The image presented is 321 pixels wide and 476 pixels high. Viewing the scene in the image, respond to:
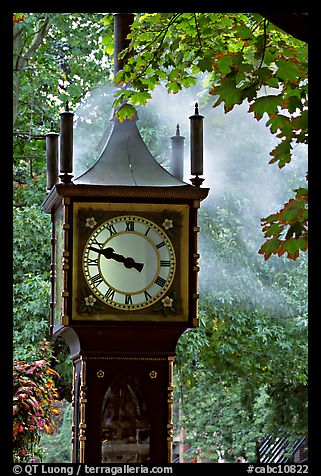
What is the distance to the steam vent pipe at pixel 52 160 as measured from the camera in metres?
4.97

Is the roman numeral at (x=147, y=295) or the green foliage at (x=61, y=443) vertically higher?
the roman numeral at (x=147, y=295)

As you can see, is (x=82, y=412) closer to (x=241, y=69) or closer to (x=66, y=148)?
(x=66, y=148)

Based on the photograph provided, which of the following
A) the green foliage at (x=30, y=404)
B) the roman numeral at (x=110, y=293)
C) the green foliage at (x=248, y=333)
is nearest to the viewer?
the roman numeral at (x=110, y=293)

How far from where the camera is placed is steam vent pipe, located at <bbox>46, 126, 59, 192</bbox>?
4.97 meters

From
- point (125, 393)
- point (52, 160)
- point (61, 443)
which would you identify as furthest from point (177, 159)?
point (61, 443)

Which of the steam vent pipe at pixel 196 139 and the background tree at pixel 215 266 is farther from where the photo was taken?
the background tree at pixel 215 266

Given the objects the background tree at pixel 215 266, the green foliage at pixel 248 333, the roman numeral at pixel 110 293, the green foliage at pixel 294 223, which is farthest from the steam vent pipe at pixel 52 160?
the green foliage at pixel 248 333

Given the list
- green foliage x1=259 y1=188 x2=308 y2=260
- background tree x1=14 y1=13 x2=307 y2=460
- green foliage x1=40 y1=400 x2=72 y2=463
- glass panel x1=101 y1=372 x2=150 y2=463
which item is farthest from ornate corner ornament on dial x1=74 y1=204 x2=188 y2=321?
green foliage x1=40 y1=400 x2=72 y2=463

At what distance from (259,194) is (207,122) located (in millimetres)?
675

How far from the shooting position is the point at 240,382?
939 centimetres

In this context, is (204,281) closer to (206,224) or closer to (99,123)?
(206,224)

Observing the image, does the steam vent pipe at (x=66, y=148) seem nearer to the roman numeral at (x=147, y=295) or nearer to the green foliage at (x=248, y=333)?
the roman numeral at (x=147, y=295)

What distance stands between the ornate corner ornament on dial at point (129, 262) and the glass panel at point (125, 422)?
276 millimetres
